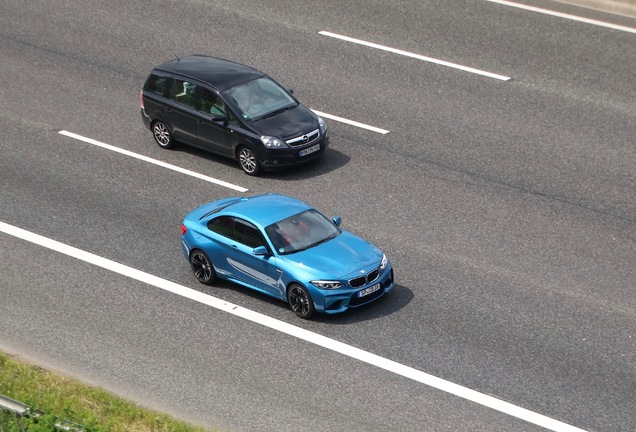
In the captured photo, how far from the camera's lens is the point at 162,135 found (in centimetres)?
2270

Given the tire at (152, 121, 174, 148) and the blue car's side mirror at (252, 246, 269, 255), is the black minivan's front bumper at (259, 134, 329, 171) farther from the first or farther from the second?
the blue car's side mirror at (252, 246, 269, 255)

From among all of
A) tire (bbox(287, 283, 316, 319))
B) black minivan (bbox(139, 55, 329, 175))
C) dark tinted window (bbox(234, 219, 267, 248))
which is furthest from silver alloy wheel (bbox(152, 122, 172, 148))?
tire (bbox(287, 283, 316, 319))

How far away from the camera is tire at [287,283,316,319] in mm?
16406

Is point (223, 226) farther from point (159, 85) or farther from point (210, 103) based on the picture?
point (159, 85)

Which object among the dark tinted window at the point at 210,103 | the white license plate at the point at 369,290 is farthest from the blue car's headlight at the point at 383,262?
the dark tinted window at the point at 210,103

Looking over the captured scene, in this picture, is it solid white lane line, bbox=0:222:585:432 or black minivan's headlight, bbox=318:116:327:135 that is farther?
black minivan's headlight, bbox=318:116:327:135

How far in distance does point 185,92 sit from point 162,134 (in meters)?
1.02

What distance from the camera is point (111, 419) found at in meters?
13.7

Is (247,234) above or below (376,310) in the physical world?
above

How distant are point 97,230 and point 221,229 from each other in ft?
9.63

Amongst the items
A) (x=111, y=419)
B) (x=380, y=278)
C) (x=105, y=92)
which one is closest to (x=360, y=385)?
(x=380, y=278)

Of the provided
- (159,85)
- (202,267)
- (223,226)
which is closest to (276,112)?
(159,85)

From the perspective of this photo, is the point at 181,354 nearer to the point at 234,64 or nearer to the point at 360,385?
the point at 360,385

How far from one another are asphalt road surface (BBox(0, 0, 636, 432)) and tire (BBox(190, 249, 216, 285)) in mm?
238
